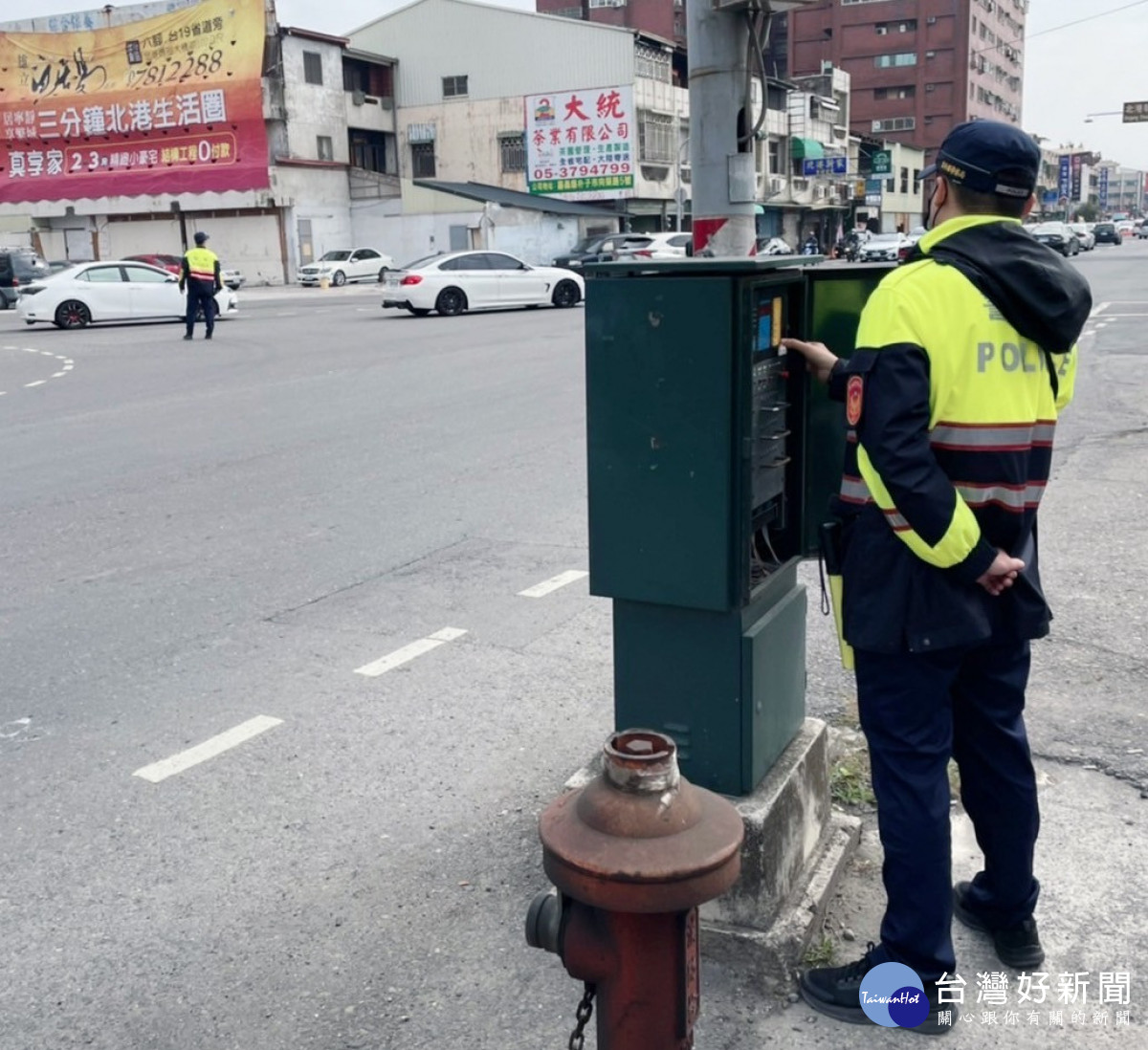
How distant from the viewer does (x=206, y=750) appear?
14.4 ft

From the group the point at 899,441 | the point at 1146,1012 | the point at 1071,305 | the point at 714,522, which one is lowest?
the point at 1146,1012

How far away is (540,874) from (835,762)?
115cm

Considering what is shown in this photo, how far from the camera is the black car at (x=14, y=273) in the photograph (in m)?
32.9

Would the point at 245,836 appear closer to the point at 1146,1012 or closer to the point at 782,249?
the point at 1146,1012

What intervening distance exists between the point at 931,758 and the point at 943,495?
2.06 ft

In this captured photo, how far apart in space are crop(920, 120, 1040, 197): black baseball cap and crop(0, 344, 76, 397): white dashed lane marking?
13.3 meters

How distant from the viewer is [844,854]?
11.3 feet

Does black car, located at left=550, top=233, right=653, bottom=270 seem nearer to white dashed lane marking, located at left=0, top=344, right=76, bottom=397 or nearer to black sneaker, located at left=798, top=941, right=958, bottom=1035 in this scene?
white dashed lane marking, located at left=0, top=344, right=76, bottom=397

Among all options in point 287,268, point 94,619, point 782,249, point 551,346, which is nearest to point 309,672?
point 94,619

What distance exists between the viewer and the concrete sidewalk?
9.21ft

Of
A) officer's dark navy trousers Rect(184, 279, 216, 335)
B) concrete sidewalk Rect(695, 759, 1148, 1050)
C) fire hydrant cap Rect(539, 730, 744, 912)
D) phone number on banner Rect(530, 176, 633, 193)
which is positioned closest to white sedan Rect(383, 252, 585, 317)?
officer's dark navy trousers Rect(184, 279, 216, 335)

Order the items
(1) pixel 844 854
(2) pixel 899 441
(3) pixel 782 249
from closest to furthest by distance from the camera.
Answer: (2) pixel 899 441
(1) pixel 844 854
(3) pixel 782 249

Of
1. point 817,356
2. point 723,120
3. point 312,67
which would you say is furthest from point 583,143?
point 817,356

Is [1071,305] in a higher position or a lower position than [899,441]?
higher
